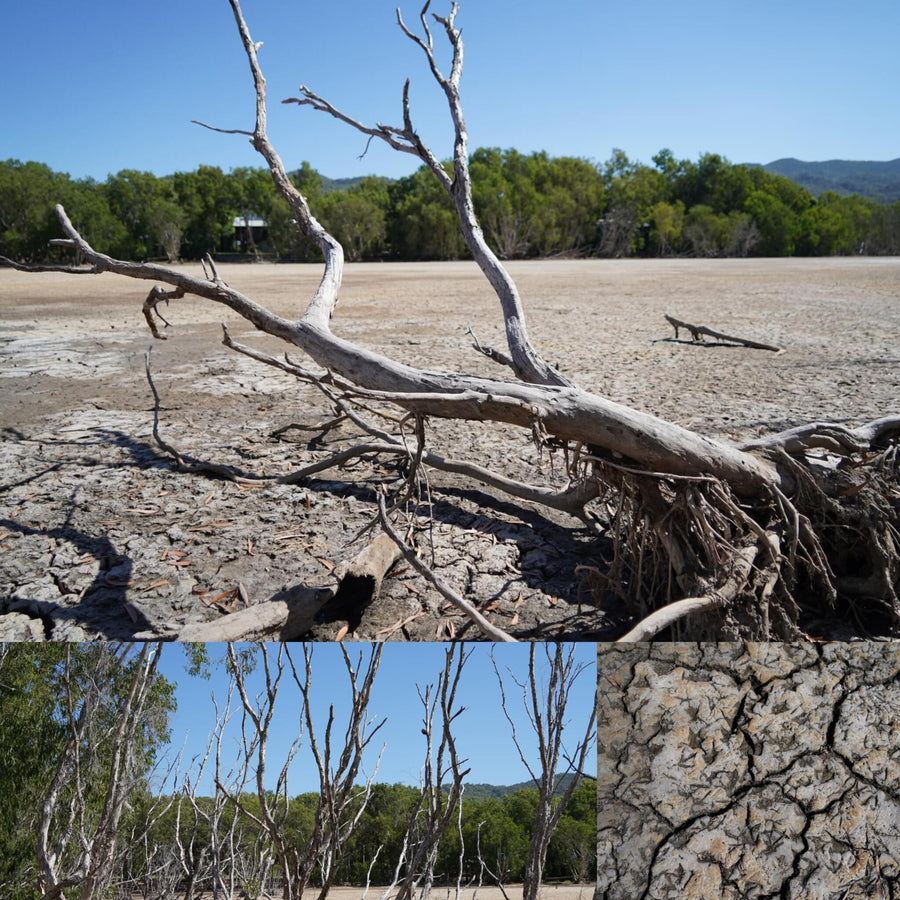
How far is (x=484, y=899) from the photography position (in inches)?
102

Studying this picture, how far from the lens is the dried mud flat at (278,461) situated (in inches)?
130

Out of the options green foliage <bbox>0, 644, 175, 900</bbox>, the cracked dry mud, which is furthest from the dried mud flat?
the cracked dry mud

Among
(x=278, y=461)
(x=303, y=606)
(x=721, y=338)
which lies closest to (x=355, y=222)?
(x=721, y=338)

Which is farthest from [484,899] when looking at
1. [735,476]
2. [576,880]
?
[735,476]

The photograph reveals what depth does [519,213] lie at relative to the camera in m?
44.8

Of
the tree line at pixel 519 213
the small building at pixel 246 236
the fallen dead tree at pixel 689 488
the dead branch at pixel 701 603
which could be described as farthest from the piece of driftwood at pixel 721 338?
the small building at pixel 246 236

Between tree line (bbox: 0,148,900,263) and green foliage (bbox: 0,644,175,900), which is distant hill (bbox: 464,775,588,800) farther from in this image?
tree line (bbox: 0,148,900,263)

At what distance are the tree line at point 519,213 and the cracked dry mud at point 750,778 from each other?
1022 inches

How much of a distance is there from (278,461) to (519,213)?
4234cm

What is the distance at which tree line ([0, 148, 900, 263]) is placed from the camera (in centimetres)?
3009

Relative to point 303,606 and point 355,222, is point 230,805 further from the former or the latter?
point 355,222

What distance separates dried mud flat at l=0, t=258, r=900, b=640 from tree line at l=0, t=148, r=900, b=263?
19.1 metres

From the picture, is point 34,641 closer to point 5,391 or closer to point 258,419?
point 258,419

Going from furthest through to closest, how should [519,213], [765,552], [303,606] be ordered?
1. [519,213]
2. [765,552]
3. [303,606]
